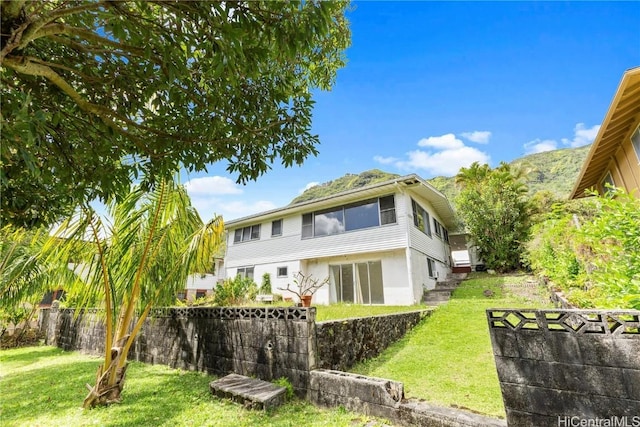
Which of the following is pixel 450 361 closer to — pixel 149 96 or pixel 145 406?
pixel 145 406

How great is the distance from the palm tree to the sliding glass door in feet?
26.5

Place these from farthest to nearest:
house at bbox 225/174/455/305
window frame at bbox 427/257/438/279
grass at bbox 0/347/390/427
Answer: window frame at bbox 427/257/438/279, house at bbox 225/174/455/305, grass at bbox 0/347/390/427

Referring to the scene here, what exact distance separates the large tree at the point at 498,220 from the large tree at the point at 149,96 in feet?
51.6

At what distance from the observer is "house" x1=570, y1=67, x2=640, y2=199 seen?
645cm

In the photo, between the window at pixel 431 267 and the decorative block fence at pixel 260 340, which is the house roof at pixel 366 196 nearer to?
the window at pixel 431 267

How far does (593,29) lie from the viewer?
28.8 feet

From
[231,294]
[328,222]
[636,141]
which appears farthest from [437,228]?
[231,294]

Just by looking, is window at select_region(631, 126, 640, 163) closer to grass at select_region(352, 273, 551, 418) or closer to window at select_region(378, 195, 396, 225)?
grass at select_region(352, 273, 551, 418)

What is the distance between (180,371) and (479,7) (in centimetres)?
1065

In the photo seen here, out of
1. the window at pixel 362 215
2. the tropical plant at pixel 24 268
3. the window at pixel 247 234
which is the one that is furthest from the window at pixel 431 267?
the tropical plant at pixel 24 268

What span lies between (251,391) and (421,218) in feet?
36.6

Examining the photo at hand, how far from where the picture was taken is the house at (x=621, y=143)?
21.1ft

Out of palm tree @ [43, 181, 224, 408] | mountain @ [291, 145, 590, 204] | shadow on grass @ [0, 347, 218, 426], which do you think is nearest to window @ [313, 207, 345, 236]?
palm tree @ [43, 181, 224, 408]

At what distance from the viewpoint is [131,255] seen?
484cm
